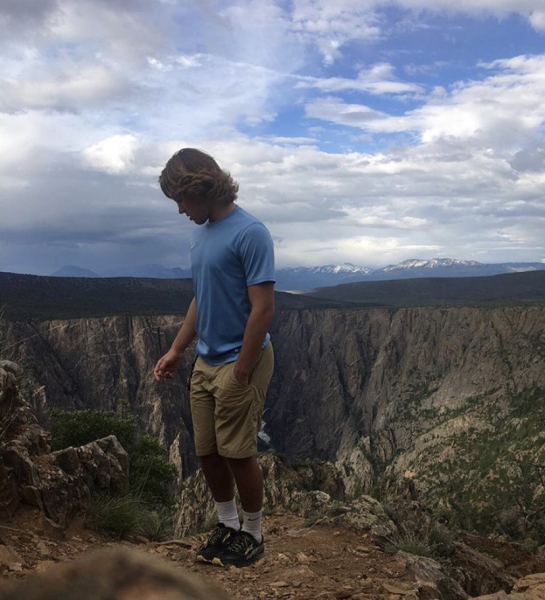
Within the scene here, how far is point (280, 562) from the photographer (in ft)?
16.4

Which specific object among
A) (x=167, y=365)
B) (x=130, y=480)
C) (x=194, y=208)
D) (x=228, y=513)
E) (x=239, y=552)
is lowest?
(x=130, y=480)

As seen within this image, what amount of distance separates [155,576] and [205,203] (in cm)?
327

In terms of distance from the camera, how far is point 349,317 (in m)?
106

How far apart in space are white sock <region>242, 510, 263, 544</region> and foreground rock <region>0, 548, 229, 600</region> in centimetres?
355

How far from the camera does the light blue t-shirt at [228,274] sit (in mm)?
3730

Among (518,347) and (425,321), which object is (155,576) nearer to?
(518,347)

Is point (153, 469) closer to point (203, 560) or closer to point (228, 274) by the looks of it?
point (203, 560)

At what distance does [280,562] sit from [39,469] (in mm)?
2677

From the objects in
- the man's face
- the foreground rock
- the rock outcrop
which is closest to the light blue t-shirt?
the man's face

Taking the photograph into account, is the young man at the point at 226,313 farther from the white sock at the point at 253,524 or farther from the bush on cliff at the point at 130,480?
the bush on cliff at the point at 130,480

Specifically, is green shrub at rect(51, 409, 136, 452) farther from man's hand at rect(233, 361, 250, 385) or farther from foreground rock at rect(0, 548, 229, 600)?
foreground rock at rect(0, 548, 229, 600)

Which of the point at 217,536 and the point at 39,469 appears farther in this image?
the point at 39,469

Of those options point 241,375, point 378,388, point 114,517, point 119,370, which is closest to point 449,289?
point 378,388

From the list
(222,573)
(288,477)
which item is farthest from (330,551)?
(288,477)
